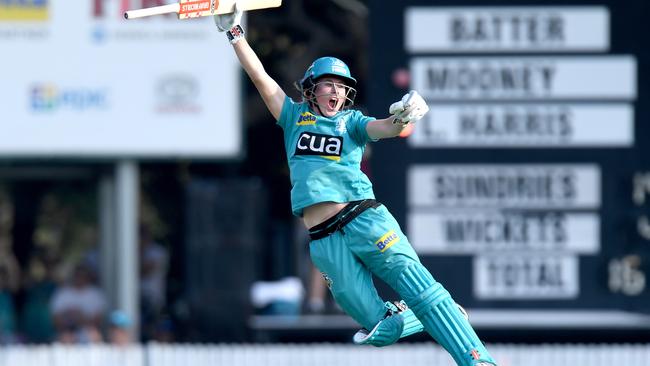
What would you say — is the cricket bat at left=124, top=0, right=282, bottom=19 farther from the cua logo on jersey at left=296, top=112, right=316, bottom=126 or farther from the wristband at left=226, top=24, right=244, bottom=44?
the cua logo on jersey at left=296, top=112, right=316, bottom=126

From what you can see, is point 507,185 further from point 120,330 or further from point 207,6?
point 207,6

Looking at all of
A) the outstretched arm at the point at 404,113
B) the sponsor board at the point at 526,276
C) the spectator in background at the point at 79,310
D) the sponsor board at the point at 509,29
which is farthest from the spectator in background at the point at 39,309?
the outstretched arm at the point at 404,113

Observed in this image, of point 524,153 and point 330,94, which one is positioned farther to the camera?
point 524,153

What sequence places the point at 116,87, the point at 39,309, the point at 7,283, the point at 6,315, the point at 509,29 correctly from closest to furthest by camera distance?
the point at 509,29 < the point at 116,87 < the point at 6,315 < the point at 39,309 < the point at 7,283

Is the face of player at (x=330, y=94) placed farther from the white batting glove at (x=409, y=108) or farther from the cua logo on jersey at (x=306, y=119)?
the white batting glove at (x=409, y=108)

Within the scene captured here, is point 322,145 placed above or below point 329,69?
below

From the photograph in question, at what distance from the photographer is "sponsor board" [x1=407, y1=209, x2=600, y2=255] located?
14.7m

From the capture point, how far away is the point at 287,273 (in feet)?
58.5

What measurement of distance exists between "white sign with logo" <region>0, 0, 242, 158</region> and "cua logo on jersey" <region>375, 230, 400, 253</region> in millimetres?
6359

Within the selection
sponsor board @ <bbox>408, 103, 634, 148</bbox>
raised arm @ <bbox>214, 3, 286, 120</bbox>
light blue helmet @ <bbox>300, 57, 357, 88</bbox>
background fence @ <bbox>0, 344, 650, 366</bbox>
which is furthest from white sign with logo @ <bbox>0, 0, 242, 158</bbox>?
light blue helmet @ <bbox>300, 57, 357, 88</bbox>

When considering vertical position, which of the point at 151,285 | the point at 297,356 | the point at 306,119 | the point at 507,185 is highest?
the point at 306,119

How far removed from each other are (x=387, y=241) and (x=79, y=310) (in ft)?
24.7

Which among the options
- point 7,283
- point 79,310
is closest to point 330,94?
point 79,310

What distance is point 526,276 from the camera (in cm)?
1480
